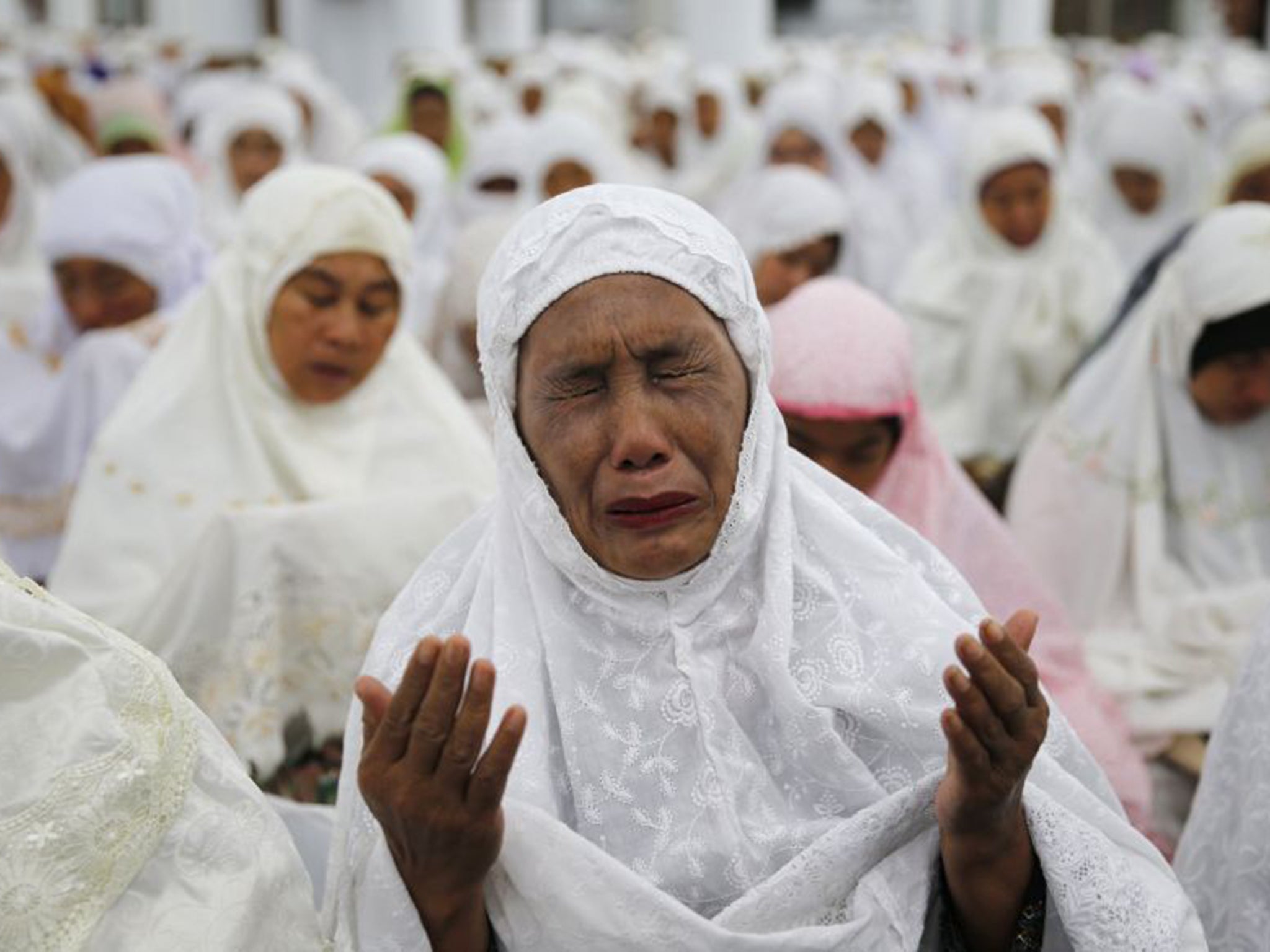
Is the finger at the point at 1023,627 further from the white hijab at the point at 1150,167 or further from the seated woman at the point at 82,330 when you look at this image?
the white hijab at the point at 1150,167

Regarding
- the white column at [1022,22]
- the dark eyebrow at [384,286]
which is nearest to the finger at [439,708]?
the dark eyebrow at [384,286]

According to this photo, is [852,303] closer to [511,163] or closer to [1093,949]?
[1093,949]

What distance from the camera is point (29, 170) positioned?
6910mm

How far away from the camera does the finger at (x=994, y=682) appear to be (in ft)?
5.40

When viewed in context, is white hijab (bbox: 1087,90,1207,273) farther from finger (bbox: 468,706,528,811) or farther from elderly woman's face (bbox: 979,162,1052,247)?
finger (bbox: 468,706,528,811)

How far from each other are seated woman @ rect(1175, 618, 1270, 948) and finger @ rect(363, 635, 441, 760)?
1290 mm

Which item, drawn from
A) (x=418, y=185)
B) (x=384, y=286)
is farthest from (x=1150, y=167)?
(x=384, y=286)

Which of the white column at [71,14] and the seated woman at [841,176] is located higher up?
the white column at [71,14]

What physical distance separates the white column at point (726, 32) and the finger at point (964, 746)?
14.1 metres

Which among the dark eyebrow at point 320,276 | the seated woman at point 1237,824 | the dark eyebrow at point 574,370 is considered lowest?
the seated woman at point 1237,824

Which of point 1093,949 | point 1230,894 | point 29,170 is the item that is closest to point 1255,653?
point 1230,894

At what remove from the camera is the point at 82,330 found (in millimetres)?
4875

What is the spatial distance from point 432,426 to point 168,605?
0.89 metres

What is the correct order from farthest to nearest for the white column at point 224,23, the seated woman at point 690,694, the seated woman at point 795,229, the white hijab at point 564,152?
the white column at point 224,23 < the white hijab at point 564,152 < the seated woman at point 795,229 < the seated woman at point 690,694
